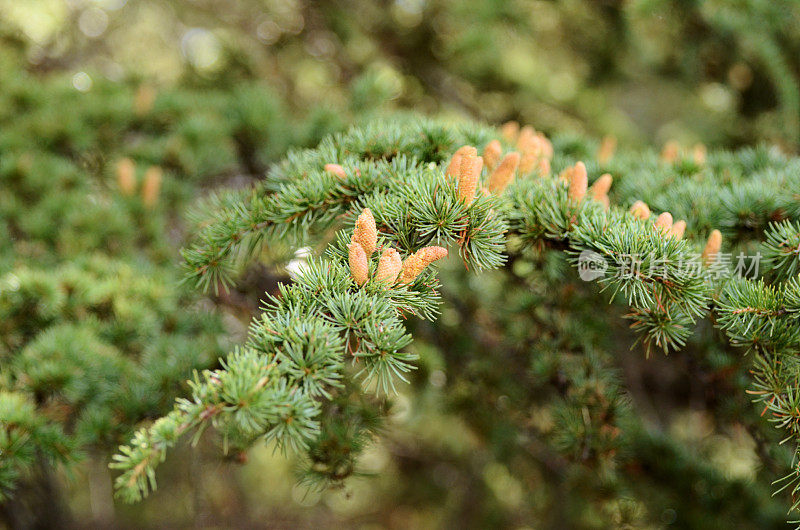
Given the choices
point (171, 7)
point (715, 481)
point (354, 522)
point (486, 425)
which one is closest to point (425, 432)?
point (354, 522)

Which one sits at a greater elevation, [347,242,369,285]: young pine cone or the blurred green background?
[347,242,369,285]: young pine cone

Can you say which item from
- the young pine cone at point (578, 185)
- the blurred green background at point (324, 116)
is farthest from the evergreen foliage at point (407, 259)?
the blurred green background at point (324, 116)

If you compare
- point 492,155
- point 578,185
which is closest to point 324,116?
point 492,155

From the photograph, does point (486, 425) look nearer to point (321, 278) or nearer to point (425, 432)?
point (321, 278)

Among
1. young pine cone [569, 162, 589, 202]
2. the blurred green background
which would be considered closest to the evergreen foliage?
young pine cone [569, 162, 589, 202]

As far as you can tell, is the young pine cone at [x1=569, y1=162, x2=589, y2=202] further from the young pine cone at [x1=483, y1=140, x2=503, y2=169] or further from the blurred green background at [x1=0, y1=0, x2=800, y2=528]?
the blurred green background at [x1=0, y1=0, x2=800, y2=528]

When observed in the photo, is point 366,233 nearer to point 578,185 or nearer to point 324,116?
point 578,185

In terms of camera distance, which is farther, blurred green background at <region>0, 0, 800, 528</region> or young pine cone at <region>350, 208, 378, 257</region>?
blurred green background at <region>0, 0, 800, 528</region>

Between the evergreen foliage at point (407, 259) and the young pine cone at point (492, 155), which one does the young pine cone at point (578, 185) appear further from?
the young pine cone at point (492, 155)
